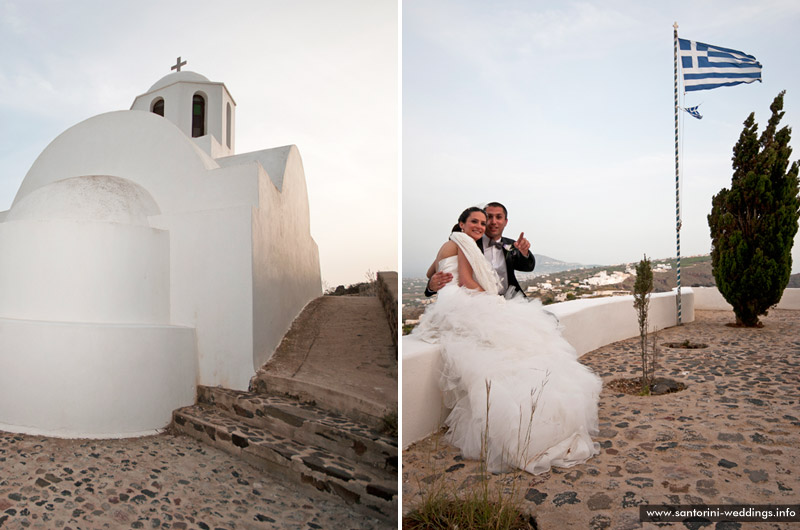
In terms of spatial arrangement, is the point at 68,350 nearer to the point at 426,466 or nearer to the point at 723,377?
the point at 426,466

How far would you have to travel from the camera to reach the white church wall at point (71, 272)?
470cm

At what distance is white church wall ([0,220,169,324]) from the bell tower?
3371 mm

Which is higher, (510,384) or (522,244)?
(522,244)

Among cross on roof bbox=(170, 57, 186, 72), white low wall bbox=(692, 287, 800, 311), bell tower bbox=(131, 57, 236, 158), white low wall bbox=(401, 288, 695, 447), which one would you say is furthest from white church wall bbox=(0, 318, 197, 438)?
white low wall bbox=(692, 287, 800, 311)

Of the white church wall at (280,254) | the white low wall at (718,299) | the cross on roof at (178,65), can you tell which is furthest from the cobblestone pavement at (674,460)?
the cross on roof at (178,65)

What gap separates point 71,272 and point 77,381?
1068 mm

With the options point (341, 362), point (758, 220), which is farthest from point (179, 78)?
point (758, 220)

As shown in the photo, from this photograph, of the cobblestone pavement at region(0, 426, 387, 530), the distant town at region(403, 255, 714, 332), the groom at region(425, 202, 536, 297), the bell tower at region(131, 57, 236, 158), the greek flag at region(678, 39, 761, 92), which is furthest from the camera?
the bell tower at region(131, 57, 236, 158)

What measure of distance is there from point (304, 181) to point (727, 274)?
6746mm

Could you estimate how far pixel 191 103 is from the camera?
8.01 meters

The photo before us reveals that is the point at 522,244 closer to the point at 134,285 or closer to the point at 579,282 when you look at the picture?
the point at 134,285

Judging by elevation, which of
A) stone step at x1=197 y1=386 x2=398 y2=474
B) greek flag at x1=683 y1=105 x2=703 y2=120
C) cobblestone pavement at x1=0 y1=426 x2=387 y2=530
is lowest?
cobblestone pavement at x1=0 y1=426 x2=387 y2=530

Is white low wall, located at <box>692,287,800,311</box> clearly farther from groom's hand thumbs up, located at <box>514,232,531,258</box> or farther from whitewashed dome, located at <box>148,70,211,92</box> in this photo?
whitewashed dome, located at <box>148,70,211,92</box>

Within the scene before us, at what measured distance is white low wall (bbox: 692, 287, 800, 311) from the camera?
9141 mm
